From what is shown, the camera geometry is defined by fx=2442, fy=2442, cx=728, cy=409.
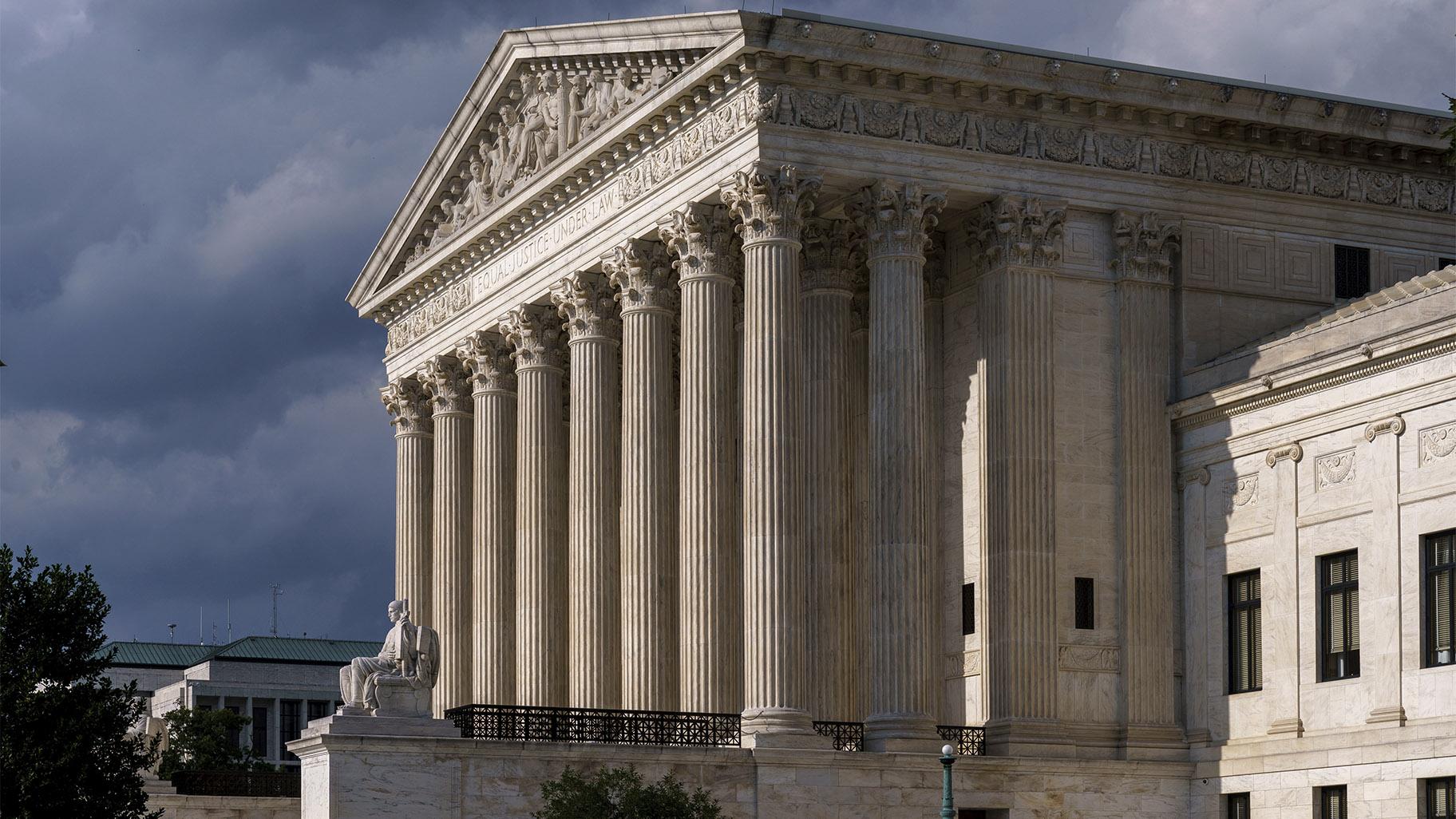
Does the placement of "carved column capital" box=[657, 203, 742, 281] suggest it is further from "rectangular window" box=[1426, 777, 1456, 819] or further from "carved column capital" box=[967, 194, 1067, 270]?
"rectangular window" box=[1426, 777, 1456, 819]

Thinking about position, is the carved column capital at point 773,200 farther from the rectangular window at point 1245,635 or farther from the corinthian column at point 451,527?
the corinthian column at point 451,527

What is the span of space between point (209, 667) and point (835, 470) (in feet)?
361

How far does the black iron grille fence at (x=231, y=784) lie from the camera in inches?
2736

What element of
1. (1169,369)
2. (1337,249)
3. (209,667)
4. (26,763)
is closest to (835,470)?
(1169,369)

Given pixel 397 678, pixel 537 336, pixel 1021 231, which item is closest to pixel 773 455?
pixel 1021 231

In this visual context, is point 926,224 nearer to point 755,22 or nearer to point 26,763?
point 755,22

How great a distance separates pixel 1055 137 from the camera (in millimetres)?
57875

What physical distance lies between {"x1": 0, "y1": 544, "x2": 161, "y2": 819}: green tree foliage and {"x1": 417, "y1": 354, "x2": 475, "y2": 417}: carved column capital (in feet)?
55.7

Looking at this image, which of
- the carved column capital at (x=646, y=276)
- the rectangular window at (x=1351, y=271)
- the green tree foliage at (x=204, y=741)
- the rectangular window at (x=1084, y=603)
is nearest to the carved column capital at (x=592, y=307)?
the carved column capital at (x=646, y=276)

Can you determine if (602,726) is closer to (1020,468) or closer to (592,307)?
(1020,468)

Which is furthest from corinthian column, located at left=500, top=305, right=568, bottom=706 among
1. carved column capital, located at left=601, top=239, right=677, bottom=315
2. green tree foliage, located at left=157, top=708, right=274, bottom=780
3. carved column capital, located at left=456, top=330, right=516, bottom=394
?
green tree foliage, located at left=157, top=708, right=274, bottom=780

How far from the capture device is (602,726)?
54562 mm

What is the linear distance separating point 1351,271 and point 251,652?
119638 mm

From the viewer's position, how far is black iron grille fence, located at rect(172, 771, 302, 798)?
228ft
